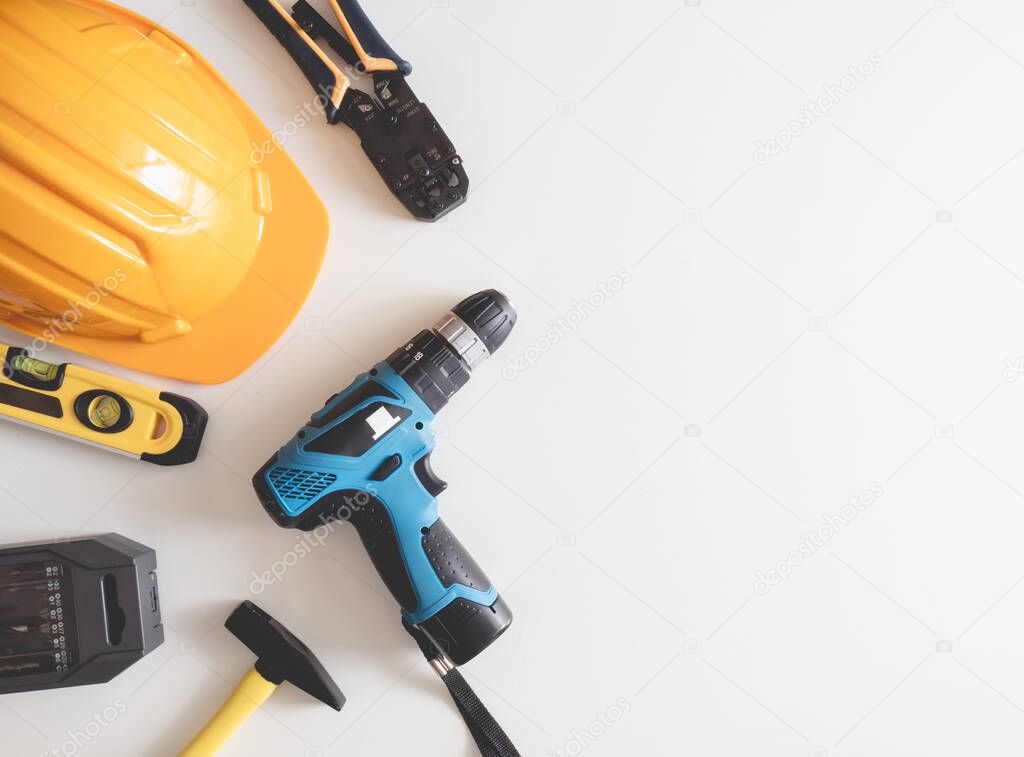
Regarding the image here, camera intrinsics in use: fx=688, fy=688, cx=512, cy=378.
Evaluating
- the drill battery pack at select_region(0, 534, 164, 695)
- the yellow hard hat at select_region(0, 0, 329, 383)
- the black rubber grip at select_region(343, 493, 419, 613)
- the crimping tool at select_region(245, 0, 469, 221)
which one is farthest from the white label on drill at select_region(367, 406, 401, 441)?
the drill battery pack at select_region(0, 534, 164, 695)

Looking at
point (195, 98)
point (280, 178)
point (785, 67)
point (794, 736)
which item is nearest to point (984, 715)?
point (794, 736)

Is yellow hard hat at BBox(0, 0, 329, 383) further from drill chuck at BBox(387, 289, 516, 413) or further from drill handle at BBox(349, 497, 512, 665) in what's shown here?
drill handle at BBox(349, 497, 512, 665)

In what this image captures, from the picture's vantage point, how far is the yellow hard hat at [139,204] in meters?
1.11

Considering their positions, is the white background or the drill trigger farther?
the white background

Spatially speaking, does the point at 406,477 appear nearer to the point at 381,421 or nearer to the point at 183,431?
A: the point at 381,421

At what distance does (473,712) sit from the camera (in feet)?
4.84

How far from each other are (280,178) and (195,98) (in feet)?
0.68

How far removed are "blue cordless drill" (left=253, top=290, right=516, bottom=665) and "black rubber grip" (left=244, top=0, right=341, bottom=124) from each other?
523 millimetres

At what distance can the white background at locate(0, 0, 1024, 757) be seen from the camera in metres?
1.47

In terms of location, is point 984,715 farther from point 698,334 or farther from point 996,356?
point 698,334

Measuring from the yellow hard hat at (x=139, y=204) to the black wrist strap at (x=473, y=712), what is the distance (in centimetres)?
75

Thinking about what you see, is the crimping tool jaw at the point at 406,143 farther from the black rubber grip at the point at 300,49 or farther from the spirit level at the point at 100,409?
the spirit level at the point at 100,409

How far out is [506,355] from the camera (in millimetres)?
1494

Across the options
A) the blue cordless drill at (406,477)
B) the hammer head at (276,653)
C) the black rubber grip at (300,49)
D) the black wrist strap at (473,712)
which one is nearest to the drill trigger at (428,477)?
the blue cordless drill at (406,477)
